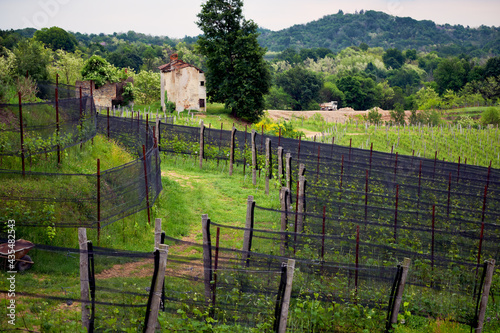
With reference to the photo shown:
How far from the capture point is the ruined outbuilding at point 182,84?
38.3 m

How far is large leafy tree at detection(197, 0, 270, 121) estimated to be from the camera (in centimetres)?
3697

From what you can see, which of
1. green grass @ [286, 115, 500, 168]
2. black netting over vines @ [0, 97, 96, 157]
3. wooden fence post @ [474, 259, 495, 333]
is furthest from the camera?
green grass @ [286, 115, 500, 168]

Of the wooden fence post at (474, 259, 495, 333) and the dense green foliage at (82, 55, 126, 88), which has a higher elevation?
the dense green foliage at (82, 55, 126, 88)

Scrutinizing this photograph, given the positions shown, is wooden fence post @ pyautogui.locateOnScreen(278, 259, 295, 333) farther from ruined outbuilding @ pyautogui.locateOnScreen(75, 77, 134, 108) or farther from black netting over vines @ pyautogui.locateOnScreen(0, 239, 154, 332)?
ruined outbuilding @ pyautogui.locateOnScreen(75, 77, 134, 108)

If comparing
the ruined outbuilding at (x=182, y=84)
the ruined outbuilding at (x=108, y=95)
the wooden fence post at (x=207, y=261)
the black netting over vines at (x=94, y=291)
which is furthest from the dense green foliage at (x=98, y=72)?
the wooden fence post at (x=207, y=261)

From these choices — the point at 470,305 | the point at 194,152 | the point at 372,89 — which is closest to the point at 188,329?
Result: the point at 470,305

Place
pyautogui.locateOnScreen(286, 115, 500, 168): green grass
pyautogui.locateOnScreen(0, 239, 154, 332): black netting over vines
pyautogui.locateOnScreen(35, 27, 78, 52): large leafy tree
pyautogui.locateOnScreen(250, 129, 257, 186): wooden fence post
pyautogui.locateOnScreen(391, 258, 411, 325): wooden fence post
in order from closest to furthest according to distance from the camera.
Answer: pyautogui.locateOnScreen(0, 239, 154, 332): black netting over vines, pyautogui.locateOnScreen(391, 258, 411, 325): wooden fence post, pyautogui.locateOnScreen(250, 129, 257, 186): wooden fence post, pyautogui.locateOnScreen(286, 115, 500, 168): green grass, pyautogui.locateOnScreen(35, 27, 78, 52): large leafy tree

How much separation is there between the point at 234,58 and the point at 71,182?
29508 millimetres

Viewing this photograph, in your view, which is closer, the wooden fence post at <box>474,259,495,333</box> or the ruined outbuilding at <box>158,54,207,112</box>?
the wooden fence post at <box>474,259,495,333</box>

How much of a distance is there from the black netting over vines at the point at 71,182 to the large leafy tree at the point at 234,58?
24466 millimetres

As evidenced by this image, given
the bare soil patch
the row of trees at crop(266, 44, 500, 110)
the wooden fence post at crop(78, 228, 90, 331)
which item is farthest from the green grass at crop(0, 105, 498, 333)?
the row of trees at crop(266, 44, 500, 110)

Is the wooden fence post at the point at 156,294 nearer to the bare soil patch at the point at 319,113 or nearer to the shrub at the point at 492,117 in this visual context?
the bare soil patch at the point at 319,113

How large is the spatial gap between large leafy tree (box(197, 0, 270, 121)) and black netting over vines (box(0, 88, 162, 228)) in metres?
24.5

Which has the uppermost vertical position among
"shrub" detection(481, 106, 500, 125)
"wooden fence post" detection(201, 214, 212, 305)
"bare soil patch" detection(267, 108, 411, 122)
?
"shrub" detection(481, 106, 500, 125)
